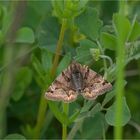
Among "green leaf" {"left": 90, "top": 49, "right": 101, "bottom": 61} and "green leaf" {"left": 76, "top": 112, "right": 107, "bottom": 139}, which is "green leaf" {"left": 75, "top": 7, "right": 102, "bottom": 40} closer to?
"green leaf" {"left": 90, "top": 49, "right": 101, "bottom": 61}

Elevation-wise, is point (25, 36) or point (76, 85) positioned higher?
point (25, 36)

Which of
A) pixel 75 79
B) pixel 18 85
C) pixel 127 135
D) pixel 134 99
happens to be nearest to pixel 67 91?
pixel 75 79

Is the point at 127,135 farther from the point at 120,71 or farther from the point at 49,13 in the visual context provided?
the point at 120,71

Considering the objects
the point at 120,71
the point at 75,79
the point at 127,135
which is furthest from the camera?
the point at 127,135

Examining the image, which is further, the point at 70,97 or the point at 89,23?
the point at 89,23

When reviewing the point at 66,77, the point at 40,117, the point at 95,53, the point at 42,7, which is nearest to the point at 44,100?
the point at 40,117

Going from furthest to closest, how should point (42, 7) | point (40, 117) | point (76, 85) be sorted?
point (42, 7), point (40, 117), point (76, 85)

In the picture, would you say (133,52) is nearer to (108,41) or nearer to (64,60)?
(108,41)
